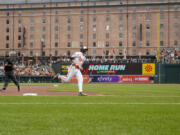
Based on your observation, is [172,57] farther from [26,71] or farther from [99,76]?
[26,71]

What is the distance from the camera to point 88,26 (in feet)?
300

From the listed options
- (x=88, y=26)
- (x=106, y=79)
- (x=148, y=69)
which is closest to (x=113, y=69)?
(x=106, y=79)

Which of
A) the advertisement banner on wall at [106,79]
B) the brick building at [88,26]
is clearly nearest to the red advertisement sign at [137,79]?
the advertisement banner on wall at [106,79]

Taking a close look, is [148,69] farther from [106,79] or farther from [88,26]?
[88,26]

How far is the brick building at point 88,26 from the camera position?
289 ft

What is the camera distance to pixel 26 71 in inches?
1772

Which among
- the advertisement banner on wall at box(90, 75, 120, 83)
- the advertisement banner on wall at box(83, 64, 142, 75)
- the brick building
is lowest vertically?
the advertisement banner on wall at box(90, 75, 120, 83)

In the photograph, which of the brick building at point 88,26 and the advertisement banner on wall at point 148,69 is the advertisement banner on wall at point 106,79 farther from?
the brick building at point 88,26

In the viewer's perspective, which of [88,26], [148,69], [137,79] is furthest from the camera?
[88,26]

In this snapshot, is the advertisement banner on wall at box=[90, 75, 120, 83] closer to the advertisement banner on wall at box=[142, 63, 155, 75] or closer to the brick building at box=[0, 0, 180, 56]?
the advertisement banner on wall at box=[142, 63, 155, 75]

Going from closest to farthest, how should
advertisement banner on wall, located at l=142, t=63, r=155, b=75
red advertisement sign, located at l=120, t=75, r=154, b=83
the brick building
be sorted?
advertisement banner on wall, located at l=142, t=63, r=155, b=75 < red advertisement sign, located at l=120, t=75, r=154, b=83 < the brick building

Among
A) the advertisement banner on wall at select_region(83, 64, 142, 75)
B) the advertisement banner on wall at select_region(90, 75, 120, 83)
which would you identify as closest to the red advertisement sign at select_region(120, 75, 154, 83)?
the advertisement banner on wall at select_region(83, 64, 142, 75)

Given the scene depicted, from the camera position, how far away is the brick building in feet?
289

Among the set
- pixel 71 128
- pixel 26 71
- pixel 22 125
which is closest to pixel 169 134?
pixel 71 128
